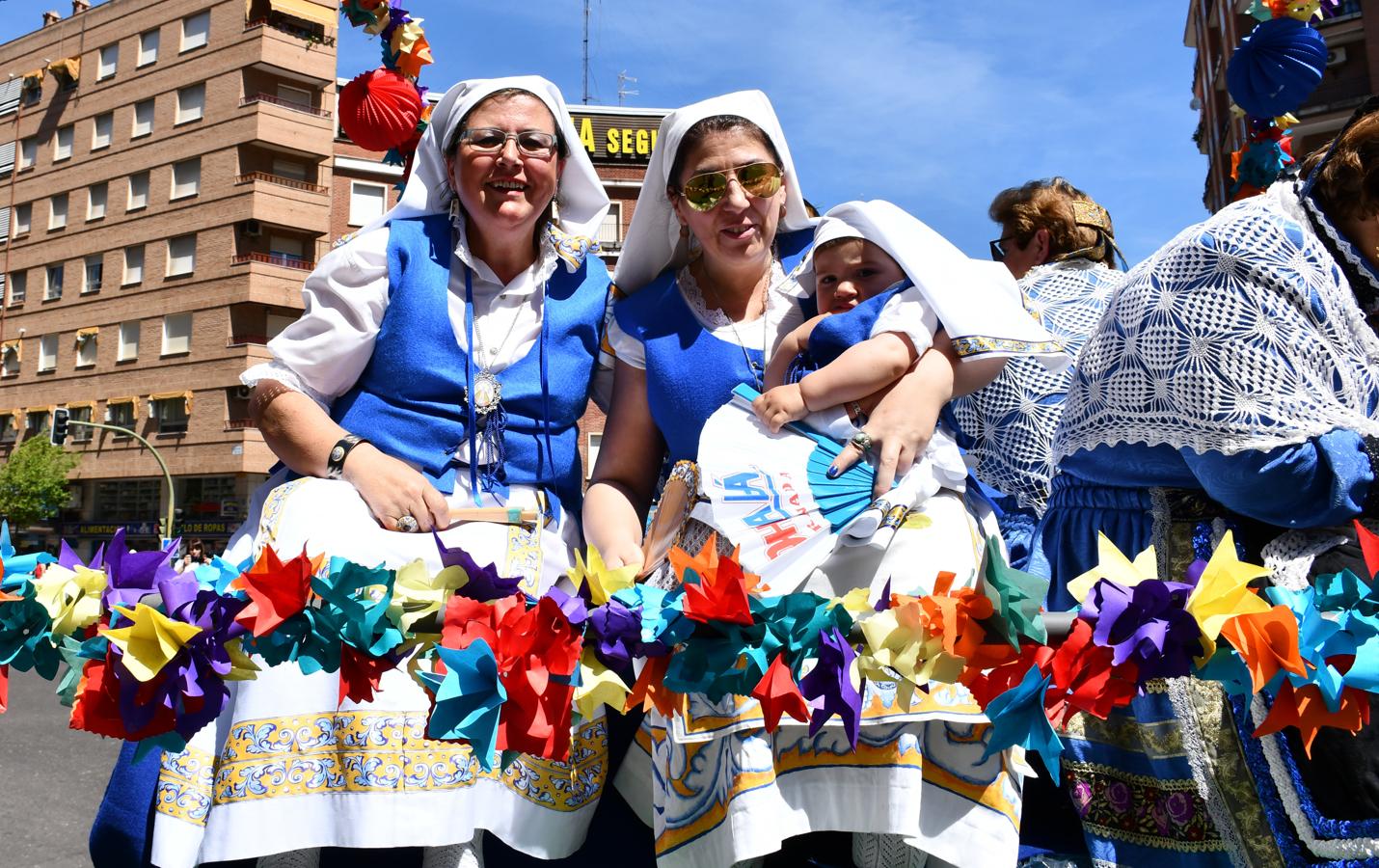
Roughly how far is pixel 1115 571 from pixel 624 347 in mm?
1447

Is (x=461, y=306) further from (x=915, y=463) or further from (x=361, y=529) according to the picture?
(x=915, y=463)

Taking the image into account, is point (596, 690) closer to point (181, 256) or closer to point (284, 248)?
point (284, 248)

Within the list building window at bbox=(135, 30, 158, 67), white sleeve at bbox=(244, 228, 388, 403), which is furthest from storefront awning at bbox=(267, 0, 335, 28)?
white sleeve at bbox=(244, 228, 388, 403)

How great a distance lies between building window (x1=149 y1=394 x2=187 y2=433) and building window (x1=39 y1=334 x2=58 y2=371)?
5676mm

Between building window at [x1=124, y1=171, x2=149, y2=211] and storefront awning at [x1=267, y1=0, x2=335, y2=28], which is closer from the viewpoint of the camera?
storefront awning at [x1=267, y1=0, x2=335, y2=28]

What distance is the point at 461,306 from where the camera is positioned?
2.81m

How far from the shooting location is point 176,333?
34594 mm

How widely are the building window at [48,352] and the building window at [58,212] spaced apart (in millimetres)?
3665

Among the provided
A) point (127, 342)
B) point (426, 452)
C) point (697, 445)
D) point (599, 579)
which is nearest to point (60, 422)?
point (127, 342)

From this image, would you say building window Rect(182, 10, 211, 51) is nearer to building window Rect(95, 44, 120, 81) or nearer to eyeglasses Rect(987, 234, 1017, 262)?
building window Rect(95, 44, 120, 81)

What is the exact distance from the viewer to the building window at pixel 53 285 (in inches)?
1489

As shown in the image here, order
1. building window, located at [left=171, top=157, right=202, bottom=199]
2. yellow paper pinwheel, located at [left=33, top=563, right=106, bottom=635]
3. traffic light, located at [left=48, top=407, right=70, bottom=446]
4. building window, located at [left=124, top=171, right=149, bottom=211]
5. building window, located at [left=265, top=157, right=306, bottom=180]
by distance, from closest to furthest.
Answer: yellow paper pinwheel, located at [left=33, top=563, right=106, bottom=635] < traffic light, located at [left=48, top=407, right=70, bottom=446] < building window, located at [left=265, top=157, right=306, bottom=180] < building window, located at [left=171, top=157, right=202, bottom=199] < building window, located at [left=124, top=171, right=149, bottom=211]

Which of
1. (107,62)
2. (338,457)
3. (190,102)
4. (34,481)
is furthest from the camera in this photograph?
(107,62)

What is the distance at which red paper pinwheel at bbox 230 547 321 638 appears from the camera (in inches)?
65.7
